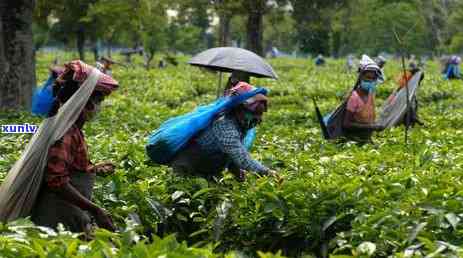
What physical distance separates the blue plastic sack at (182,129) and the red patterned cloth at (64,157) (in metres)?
1.09

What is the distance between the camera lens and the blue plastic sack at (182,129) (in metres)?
5.44

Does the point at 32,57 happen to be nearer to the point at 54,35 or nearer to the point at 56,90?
the point at 56,90

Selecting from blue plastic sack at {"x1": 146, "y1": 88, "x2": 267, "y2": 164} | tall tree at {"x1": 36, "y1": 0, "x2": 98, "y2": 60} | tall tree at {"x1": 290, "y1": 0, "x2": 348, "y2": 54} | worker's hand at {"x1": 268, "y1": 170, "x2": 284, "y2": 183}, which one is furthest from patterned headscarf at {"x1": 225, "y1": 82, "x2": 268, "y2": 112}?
tall tree at {"x1": 290, "y1": 0, "x2": 348, "y2": 54}

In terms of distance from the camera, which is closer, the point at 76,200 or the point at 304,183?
the point at 76,200

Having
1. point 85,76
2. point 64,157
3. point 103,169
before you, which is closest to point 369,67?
point 103,169

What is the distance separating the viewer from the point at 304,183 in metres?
4.97

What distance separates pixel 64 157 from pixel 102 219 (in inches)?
18.1

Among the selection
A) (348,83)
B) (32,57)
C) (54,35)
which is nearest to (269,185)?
(32,57)

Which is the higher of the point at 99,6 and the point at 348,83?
the point at 99,6

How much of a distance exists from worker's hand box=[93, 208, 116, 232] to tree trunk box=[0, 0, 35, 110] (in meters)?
8.81

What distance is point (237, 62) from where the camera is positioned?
25.4 ft

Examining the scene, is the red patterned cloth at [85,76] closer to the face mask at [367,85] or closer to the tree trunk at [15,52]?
the face mask at [367,85]

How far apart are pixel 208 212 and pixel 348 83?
1773 centimetres

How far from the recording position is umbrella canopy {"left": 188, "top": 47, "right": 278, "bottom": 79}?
7.37 metres
